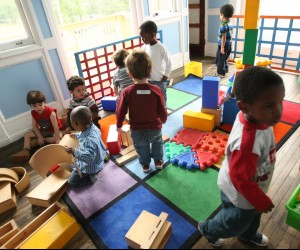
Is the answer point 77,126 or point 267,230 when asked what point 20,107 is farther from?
point 267,230

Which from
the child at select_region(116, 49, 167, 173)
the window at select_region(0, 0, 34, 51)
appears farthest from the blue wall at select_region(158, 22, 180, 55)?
the child at select_region(116, 49, 167, 173)

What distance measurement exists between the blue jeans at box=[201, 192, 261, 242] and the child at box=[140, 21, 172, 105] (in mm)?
1886

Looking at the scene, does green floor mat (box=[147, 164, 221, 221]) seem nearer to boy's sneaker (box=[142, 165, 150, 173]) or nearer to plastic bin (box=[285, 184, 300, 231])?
boy's sneaker (box=[142, 165, 150, 173])

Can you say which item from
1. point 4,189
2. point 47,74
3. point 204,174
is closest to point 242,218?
point 204,174

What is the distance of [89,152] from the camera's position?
6.95ft

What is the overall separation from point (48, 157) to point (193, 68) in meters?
3.24

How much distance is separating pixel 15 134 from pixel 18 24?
1.50 metres

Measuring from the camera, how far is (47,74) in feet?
11.1

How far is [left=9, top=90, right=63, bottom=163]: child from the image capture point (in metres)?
2.82

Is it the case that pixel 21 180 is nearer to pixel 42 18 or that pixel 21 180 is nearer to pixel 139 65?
pixel 139 65

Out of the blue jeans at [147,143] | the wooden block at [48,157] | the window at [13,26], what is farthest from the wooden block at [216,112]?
the window at [13,26]

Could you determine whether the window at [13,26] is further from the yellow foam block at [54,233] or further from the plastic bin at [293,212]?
the plastic bin at [293,212]

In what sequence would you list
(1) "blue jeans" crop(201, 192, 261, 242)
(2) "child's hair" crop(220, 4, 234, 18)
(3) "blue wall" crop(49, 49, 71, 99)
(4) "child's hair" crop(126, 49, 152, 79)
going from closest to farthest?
(1) "blue jeans" crop(201, 192, 261, 242) → (4) "child's hair" crop(126, 49, 152, 79) → (3) "blue wall" crop(49, 49, 71, 99) → (2) "child's hair" crop(220, 4, 234, 18)

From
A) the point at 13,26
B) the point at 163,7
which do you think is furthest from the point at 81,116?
the point at 163,7
